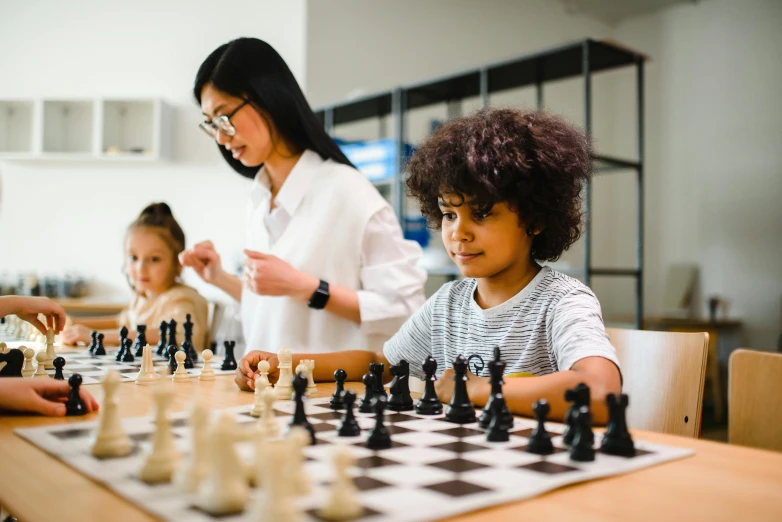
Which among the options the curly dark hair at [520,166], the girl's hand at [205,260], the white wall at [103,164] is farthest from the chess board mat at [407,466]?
the white wall at [103,164]

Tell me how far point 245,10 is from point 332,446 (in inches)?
187

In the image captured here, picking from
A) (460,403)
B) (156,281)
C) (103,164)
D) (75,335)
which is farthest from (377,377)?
(103,164)

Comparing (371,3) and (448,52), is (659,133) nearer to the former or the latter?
(448,52)

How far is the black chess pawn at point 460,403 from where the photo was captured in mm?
1135

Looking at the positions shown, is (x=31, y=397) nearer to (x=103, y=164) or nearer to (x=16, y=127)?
(x=103, y=164)

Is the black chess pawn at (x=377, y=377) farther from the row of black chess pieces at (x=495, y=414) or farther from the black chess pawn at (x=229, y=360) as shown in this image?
the black chess pawn at (x=229, y=360)

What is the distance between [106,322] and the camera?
2898 mm

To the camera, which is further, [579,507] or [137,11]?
[137,11]

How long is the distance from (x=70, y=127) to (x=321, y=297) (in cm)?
404

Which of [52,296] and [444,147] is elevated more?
[444,147]

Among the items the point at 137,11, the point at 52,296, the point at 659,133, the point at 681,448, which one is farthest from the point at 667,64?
the point at 681,448

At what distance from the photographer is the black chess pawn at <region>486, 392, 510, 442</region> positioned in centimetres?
100

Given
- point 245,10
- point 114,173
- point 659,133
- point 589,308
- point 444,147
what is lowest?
point 589,308

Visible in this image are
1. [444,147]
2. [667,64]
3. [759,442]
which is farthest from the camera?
[667,64]
